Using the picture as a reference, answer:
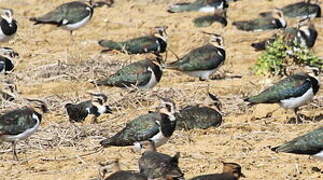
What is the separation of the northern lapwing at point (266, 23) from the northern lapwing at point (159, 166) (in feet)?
33.3

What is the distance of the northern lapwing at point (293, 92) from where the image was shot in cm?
1244

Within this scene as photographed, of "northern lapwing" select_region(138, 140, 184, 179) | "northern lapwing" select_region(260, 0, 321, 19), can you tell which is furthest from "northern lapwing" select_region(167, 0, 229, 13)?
"northern lapwing" select_region(138, 140, 184, 179)

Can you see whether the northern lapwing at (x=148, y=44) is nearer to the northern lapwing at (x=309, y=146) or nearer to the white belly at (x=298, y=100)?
the white belly at (x=298, y=100)

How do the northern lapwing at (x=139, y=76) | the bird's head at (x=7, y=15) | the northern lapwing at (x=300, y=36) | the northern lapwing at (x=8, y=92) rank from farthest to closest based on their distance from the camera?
the bird's head at (x=7, y=15), the northern lapwing at (x=300, y=36), the northern lapwing at (x=139, y=76), the northern lapwing at (x=8, y=92)

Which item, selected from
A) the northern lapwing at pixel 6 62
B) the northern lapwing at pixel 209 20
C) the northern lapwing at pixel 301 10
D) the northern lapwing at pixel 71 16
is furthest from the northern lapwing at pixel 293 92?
the northern lapwing at pixel 301 10

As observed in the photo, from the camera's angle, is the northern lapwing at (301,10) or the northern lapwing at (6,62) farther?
the northern lapwing at (301,10)

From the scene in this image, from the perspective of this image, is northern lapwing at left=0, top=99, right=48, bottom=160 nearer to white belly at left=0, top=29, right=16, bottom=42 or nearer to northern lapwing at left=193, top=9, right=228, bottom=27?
white belly at left=0, top=29, right=16, bottom=42

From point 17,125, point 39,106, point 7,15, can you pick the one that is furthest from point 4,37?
point 17,125

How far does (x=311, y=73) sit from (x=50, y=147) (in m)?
3.57

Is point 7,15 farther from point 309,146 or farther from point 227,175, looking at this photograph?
point 227,175

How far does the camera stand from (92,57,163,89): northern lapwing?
46.1 ft

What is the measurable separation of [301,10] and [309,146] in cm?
1051

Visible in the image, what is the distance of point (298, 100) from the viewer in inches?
489

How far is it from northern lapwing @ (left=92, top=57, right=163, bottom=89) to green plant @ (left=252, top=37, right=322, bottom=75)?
1876 millimetres
